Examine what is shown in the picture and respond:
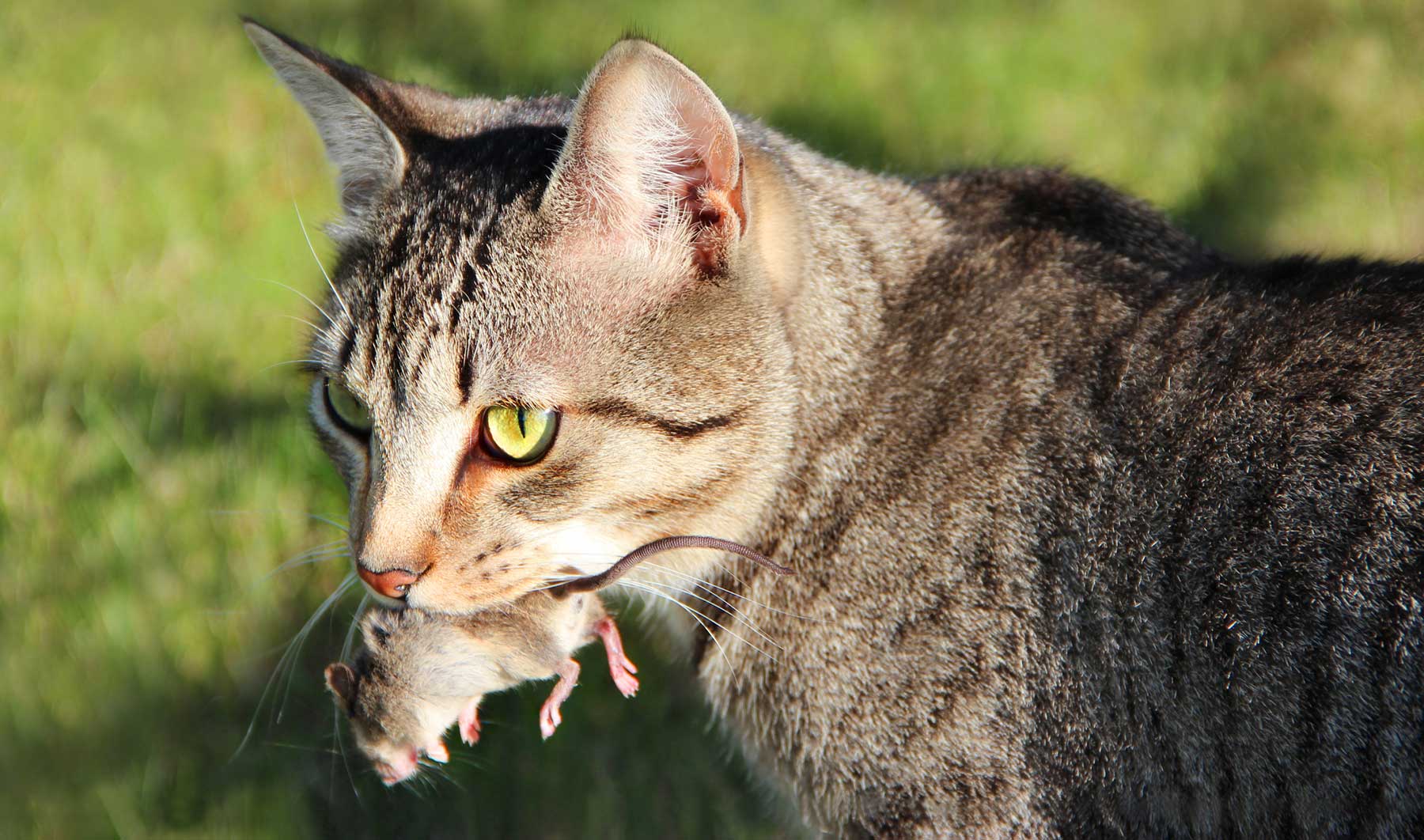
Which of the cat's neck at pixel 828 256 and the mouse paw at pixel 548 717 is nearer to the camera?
the mouse paw at pixel 548 717

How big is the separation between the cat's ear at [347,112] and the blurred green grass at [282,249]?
1133 millimetres

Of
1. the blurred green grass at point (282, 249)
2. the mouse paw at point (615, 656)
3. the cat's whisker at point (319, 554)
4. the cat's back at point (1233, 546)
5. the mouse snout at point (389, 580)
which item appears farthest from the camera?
the blurred green grass at point (282, 249)

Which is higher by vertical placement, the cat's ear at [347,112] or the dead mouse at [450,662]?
the cat's ear at [347,112]

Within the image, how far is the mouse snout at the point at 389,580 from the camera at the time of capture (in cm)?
224

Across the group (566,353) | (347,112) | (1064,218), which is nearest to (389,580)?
(566,353)

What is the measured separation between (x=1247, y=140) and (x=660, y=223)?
4.04 m

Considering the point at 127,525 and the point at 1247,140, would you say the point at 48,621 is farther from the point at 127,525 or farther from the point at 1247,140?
the point at 1247,140

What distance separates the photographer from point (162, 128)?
552 centimetres

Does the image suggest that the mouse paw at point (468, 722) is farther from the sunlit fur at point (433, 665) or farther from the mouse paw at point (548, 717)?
the mouse paw at point (548, 717)

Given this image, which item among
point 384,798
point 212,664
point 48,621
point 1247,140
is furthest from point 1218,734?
point 1247,140

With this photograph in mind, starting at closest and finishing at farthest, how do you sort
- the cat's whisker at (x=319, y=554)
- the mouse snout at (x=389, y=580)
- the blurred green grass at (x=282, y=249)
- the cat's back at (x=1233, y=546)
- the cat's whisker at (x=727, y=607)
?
the cat's back at (x=1233, y=546), the mouse snout at (x=389, y=580), the cat's whisker at (x=727, y=607), the cat's whisker at (x=319, y=554), the blurred green grass at (x=282, y=249)

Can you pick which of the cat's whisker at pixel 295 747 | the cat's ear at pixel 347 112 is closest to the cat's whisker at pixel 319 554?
the cat's whisker at pixel 295 747

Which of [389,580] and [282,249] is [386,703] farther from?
[282,249]

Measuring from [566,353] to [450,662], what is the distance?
63 cm
